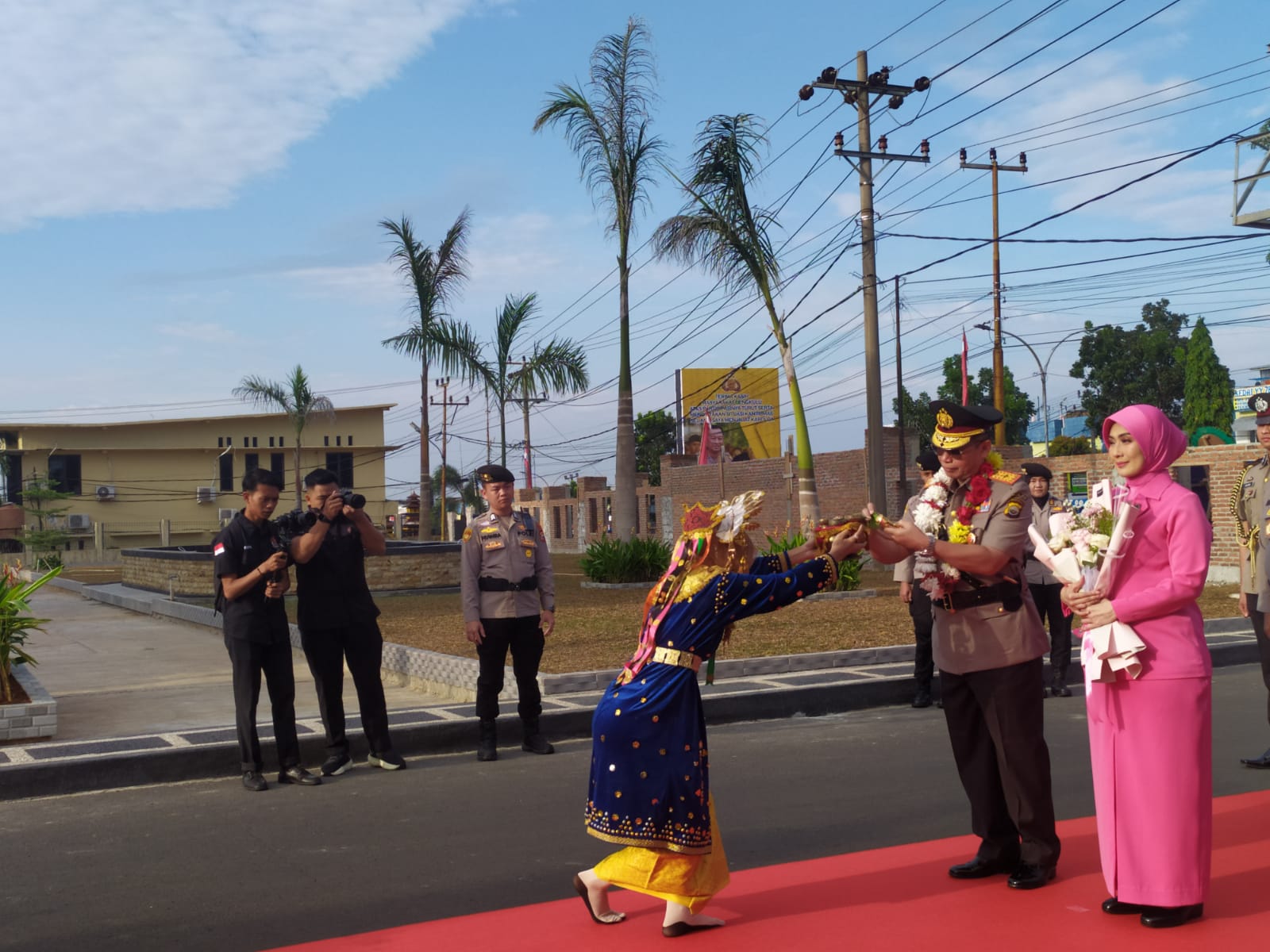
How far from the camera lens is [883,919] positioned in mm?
4602

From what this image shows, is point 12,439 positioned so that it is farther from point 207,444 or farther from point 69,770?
point 69,770

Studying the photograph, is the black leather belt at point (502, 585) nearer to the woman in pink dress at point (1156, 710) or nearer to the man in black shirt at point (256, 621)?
the man in black shirt at point (256, 621)

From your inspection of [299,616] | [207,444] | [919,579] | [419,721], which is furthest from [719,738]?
[207,444]

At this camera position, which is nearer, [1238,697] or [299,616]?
[299,616]

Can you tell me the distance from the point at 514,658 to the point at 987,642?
4303 mm

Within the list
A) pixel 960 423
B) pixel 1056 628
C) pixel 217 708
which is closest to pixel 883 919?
pixel 960 423

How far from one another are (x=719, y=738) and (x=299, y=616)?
10.2ft

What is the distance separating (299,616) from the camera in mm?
8328

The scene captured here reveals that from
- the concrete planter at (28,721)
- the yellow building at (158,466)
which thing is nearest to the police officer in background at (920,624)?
the concrete planter at (28,721)

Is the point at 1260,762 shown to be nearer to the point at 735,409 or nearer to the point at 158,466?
the point at 735,409

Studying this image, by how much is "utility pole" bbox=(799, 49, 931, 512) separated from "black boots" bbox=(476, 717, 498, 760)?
14402 mm

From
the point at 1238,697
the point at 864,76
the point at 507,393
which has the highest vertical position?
the point at 864,76

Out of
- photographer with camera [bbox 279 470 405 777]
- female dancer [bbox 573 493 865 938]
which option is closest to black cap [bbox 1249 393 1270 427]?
female dancer [bbox 573 493 865 938]

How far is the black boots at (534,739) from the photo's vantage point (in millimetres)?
8500
